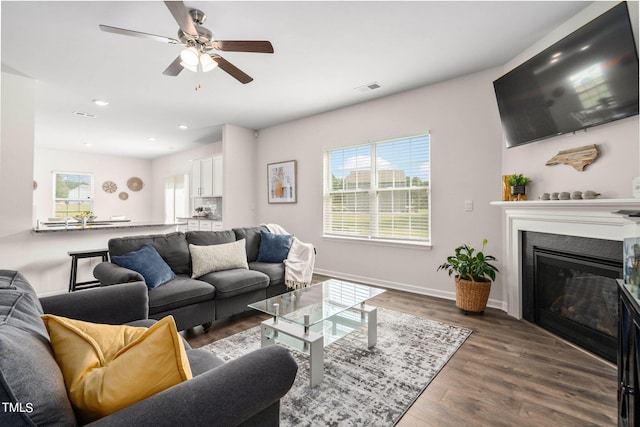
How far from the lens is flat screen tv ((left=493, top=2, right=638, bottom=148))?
2.04m

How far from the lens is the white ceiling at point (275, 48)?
93.3 inches

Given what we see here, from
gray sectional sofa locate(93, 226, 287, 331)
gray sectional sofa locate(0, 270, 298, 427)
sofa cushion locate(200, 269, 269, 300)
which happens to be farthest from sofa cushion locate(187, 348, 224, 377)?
sofa cushion locate(200, 269, 269, 300)

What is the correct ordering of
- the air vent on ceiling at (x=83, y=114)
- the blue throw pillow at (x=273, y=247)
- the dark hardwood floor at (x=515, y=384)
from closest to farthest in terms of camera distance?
the dark hardwood floor at (x=515, y=384)
the blue throw pillow at (x=273, y=247)
the air vent on ceiling at (x=83, y=114)

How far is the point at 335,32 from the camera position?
265cm

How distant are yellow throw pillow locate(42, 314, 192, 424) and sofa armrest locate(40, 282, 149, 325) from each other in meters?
0.86

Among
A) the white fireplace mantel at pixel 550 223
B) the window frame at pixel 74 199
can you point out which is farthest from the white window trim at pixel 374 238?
the window frame at pixel 74 199

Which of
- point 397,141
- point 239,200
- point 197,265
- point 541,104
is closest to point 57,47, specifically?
point 197,265

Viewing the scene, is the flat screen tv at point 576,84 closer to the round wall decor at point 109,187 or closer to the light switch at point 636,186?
the light switch at point 636,186

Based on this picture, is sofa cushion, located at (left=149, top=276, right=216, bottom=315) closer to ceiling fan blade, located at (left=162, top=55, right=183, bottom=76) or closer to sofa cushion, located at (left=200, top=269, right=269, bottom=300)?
sofa cushion, located at (left=200, top=269, right=269, bottom=300)

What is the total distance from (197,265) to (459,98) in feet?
11.8

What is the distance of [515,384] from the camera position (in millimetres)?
1912

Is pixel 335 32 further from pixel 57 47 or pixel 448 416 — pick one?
pixel 448 416

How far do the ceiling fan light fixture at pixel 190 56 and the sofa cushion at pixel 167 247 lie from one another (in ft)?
5.69

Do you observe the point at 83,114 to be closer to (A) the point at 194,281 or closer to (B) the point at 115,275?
(B) the point at 115,275
